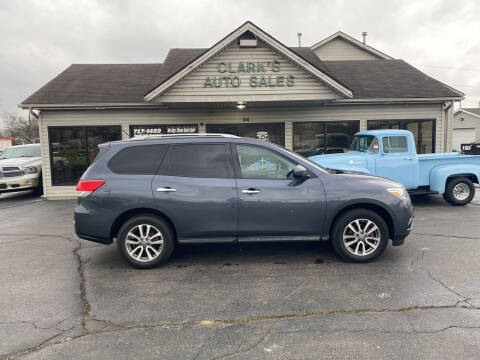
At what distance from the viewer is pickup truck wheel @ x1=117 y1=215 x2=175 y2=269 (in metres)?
4.88

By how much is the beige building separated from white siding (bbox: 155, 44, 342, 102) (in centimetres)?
3

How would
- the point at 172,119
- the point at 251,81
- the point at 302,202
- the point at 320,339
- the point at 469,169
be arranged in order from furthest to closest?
the point at 172,119, the point at 251,81, the point at 469,169, the point at 302,202, the point at 320,339

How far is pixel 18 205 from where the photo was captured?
11.3 metres

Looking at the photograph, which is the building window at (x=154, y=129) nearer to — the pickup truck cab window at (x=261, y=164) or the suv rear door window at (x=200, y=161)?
the suv rear door window at (x=200, y=161)

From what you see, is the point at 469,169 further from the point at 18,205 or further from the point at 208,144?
the point at 18,205

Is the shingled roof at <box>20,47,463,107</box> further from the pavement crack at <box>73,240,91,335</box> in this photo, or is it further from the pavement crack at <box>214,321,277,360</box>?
the pavement crack at <box>214,321,277,360</box>

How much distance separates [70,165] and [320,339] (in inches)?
464

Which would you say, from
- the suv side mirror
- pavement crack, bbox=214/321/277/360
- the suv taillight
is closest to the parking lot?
pavement crack, bbox=214/321/277/360

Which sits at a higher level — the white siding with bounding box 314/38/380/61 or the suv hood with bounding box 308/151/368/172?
the white siding with bounding box 314/38/380/61

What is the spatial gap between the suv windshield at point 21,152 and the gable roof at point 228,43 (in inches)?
259

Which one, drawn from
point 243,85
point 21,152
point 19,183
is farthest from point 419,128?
point 21,152

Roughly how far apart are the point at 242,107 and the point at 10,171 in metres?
8.38

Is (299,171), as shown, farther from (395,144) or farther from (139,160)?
(395,144)

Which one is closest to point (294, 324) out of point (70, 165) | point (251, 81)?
point (251, 81)
